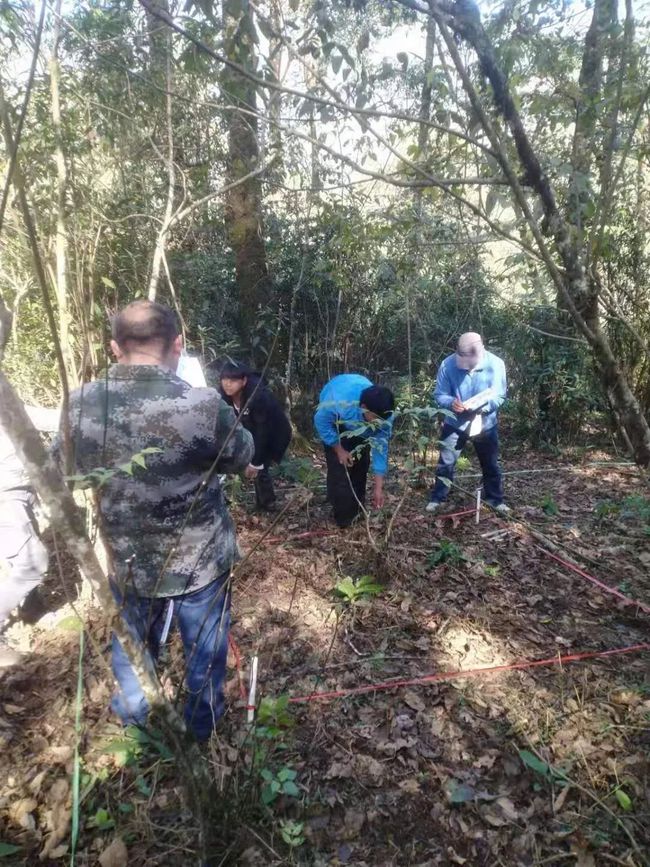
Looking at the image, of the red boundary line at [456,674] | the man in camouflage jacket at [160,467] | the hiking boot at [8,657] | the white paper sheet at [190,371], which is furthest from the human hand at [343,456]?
the hiking boot at [8,657]

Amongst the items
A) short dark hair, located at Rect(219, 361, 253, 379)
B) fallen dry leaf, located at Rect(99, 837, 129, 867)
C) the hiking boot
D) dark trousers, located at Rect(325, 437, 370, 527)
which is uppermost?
short dark hair, located at Rect(219, 361, 253, 379)

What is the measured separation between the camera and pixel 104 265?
446cm

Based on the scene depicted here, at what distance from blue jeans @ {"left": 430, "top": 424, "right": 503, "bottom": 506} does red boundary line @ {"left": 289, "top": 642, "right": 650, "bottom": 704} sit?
2.14 metres

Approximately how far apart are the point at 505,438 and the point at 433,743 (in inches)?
261

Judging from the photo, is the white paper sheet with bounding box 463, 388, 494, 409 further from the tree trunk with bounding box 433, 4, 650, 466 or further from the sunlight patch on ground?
the tree trunk with bounding box 433, 4, 650, 466

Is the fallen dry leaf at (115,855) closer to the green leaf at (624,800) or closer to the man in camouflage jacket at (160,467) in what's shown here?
the man in camouflage jacket at (160,467)

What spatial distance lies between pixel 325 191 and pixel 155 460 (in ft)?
13.9

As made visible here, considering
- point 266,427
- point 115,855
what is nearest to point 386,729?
point 115,855

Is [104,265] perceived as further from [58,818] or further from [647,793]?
[647,793]

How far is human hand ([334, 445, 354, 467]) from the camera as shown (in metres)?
4.21

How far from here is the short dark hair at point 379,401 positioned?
3873 mm

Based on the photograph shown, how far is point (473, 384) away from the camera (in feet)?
16.5

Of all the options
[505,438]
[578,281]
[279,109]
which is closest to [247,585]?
[578,281]

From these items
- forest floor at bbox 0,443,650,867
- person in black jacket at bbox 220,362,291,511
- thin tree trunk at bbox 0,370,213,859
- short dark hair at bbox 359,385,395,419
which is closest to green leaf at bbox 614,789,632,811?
forest floor at bbox 0,443,650,867
